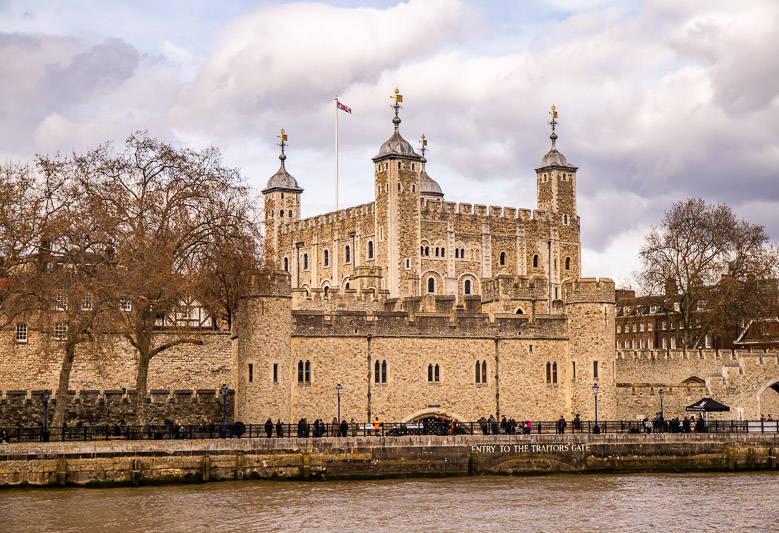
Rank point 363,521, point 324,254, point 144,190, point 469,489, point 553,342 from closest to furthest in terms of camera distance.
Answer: point 363,521 → point 469,489 → point 144,190 → point 553,342 → point 324,254

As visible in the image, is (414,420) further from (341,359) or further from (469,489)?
(469,489)

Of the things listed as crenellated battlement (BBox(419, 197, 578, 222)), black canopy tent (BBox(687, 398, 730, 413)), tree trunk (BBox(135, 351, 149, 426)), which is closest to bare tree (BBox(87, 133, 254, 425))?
tree trunk (BBox(135, 351, 149, 426))

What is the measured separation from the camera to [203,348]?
168ft

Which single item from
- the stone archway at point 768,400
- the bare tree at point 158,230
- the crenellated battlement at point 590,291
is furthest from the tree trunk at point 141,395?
the stone archway at point 768,400

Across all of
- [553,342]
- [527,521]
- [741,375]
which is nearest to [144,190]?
[553,342]

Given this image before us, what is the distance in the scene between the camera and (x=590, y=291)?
50.0m

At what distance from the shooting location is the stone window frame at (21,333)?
50031 millimetres

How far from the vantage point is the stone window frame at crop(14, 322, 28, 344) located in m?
50.0

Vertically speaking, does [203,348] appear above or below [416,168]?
below

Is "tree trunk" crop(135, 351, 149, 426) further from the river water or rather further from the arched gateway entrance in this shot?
the arched gateway entrance

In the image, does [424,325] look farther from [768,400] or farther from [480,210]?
[480,210]

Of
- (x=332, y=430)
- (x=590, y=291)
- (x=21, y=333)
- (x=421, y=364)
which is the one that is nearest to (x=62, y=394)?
(x=332, y=430)

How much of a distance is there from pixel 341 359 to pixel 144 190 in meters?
10.2

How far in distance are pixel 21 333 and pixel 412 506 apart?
75.0ft
